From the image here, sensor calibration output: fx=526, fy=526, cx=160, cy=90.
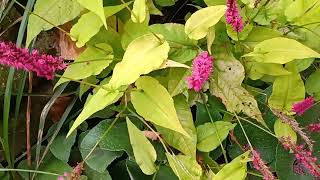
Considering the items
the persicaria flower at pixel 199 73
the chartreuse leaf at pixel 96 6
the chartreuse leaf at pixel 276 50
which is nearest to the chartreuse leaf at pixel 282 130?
the chartreuse leaf at pixel 276 50

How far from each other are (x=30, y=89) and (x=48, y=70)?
1.23ft

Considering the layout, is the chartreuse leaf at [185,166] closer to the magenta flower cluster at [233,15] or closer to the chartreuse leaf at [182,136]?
the chartreuse leaf at [182,136]

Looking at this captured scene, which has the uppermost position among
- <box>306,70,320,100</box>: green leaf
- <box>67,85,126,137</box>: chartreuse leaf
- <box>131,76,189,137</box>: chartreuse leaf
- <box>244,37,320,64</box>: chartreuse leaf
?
<box>244,37,320,64</box>: chartreuse leaf

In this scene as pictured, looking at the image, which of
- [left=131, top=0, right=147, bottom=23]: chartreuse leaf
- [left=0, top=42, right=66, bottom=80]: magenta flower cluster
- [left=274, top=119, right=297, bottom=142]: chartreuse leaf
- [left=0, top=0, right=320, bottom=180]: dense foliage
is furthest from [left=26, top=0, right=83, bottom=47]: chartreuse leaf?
[left=274, top=119, right=297, bottom=142]: chartreuse leaf

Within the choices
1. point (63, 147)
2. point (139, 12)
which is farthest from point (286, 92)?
point (63, 147)

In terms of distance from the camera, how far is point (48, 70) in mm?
622

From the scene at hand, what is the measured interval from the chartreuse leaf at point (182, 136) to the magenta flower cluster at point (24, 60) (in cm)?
27

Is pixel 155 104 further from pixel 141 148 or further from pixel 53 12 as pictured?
pixel 53 12

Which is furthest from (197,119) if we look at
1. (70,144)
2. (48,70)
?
(48,70)

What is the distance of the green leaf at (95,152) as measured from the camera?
0.89 meters

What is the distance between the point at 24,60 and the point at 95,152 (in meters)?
0.35

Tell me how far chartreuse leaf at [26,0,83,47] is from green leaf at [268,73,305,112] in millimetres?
346

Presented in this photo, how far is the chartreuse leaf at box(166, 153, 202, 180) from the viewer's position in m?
0.82

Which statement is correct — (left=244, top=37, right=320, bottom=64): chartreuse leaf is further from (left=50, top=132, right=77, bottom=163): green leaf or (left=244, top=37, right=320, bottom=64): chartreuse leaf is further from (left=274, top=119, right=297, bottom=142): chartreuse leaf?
(left=50, top=132, right=77, bottom=163): green leaf
